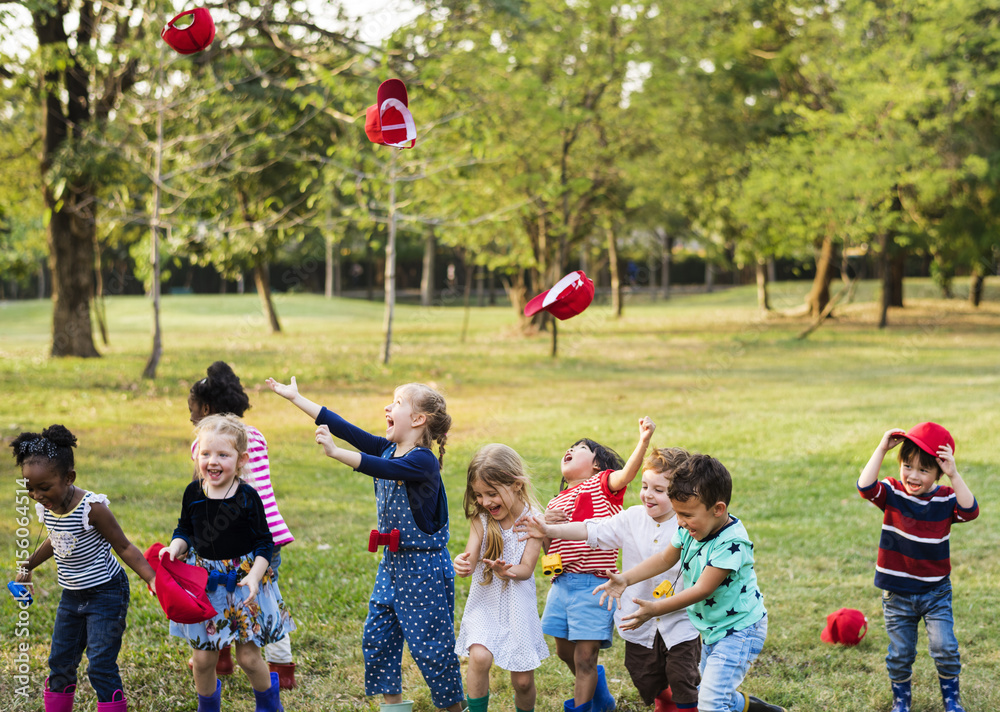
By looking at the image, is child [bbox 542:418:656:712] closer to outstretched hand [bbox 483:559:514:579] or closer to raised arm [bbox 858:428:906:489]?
outstretched hand [bbox 483:559:514:579]

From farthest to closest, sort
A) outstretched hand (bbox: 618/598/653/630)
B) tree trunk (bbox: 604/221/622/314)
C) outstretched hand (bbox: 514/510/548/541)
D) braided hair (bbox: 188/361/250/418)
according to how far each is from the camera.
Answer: tree trunk (bbox: 604/221/622/314)
braided hair (bbox: 188/361/250/418)
outstretched hand (bbox: 514/510/548/541)
outstretched hand (bbox: 618/598/653/630)

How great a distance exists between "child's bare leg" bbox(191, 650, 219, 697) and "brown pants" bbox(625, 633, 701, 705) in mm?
1705

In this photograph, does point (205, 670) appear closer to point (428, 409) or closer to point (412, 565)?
point (412, 565)

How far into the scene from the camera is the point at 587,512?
3875 mm

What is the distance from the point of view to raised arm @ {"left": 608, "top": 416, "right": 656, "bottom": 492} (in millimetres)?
3648

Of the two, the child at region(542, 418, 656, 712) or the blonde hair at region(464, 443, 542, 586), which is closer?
the blonde hair at region(464, 443, 542, 586)

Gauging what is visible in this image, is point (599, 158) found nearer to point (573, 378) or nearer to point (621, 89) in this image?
point (621, 89)

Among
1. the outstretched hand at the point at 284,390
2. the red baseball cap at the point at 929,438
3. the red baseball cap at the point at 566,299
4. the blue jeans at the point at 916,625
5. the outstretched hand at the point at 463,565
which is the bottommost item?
the blue jeans at the point at 916,625

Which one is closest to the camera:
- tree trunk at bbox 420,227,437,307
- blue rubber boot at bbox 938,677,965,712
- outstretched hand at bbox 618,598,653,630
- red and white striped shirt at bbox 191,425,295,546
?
outstretched hand at bbox 618,598,653,630

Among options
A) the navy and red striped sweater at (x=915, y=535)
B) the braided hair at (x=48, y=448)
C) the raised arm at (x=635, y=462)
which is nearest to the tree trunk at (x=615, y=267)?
the navy and red striped sweater at (x=915, y=535)

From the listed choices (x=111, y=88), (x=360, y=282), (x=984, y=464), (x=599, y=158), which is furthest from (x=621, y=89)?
(x=360, y=282)

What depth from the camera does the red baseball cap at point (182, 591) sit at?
324 centimetres

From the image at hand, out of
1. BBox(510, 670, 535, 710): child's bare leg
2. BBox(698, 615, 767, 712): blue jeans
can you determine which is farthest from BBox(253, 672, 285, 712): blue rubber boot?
BBox(698, 615, 767, 712): blue jeans

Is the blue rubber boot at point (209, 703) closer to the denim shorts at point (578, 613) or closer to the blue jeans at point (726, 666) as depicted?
the denim shorts at point (578, 613)
